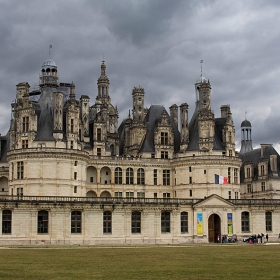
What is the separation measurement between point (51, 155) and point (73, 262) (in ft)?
131

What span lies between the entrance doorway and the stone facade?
5.1 inches

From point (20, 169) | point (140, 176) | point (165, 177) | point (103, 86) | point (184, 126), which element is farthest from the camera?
point (103, 86)

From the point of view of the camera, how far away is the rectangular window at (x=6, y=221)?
6361cm

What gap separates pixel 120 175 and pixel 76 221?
1709 centimetres

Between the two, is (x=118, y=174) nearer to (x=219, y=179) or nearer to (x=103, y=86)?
(x=219, y=179)

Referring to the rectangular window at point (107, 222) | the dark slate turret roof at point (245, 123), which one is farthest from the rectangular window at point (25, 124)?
the dark slate turret roof at point (245, 123)

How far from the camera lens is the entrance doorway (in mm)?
73500

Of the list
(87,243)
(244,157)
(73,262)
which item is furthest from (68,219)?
(244,157)

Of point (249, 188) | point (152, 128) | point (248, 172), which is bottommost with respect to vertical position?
point (249, 188)

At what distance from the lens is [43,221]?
65625 mm

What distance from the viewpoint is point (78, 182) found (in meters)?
74.8

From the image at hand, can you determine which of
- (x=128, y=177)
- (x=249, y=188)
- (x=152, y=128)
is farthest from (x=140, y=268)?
(x=249, y=188)

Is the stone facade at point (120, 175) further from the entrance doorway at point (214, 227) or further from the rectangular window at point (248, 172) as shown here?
the rectangular window at point (248, 172)

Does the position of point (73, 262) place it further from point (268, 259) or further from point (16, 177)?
point (16, 177)
